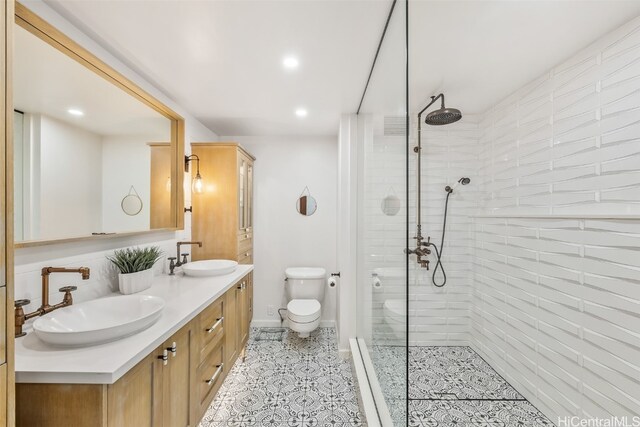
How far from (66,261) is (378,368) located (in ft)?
6.16

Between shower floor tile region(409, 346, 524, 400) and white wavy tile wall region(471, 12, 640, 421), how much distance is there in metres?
0.10

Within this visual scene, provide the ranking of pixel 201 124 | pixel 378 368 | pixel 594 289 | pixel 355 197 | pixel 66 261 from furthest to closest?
pixel 201 124 < pixel 355 197 < pixel 378 368 < pixel 66 261 < pixel 594 289

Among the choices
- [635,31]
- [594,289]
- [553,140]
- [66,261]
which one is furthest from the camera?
[553,140]

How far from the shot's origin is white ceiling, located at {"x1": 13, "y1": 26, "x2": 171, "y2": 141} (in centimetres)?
115

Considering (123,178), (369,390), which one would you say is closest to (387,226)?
(369,390)

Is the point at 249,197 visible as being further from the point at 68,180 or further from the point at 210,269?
the point at 68,180

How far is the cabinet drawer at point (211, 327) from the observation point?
1543 millimetres

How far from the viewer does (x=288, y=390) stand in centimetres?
199

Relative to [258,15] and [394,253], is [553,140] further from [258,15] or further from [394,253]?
[258,15]

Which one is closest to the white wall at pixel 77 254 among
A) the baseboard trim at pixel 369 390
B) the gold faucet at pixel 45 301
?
the gold faucet at pixel 45 301

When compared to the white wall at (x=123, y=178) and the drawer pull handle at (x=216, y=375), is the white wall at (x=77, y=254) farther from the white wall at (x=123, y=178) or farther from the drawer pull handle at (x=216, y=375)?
the drawer pull handle at (x=216, y=375)

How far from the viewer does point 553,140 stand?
149cm

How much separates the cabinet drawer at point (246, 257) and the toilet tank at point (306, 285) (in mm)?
463

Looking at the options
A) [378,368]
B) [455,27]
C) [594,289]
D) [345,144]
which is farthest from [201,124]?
[594,289]
